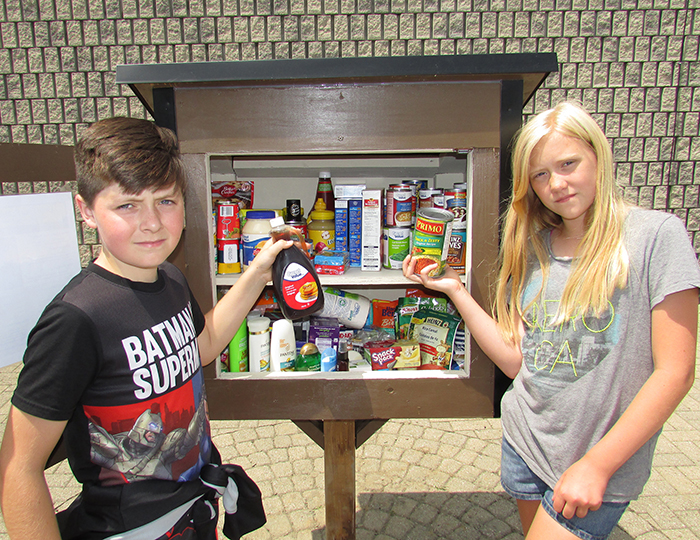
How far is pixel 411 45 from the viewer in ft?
14.9

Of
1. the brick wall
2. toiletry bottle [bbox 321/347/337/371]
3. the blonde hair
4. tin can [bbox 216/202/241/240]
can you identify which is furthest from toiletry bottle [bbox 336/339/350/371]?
the brick wall

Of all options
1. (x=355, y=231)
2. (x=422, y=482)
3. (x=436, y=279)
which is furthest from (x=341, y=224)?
(x=422, y=482)

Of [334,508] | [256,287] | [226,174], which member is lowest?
[334,508]

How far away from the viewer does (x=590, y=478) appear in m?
1.11

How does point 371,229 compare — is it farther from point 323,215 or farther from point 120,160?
point 120,160

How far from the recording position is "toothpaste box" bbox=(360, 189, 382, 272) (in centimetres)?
185

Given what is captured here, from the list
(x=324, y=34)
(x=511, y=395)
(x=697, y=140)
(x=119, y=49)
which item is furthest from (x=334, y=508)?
(x=697, y=140)

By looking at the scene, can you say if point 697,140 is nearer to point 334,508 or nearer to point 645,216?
point 645,216

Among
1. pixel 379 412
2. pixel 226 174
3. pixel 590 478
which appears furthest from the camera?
pixel 226 174

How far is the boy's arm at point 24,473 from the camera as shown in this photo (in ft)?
3.15

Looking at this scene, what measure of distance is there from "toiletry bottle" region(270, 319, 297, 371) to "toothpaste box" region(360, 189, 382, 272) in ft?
1.38

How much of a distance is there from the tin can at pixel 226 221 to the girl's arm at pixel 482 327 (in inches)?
30.5

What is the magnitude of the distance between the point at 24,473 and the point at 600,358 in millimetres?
1394

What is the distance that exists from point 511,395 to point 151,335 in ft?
3.57
